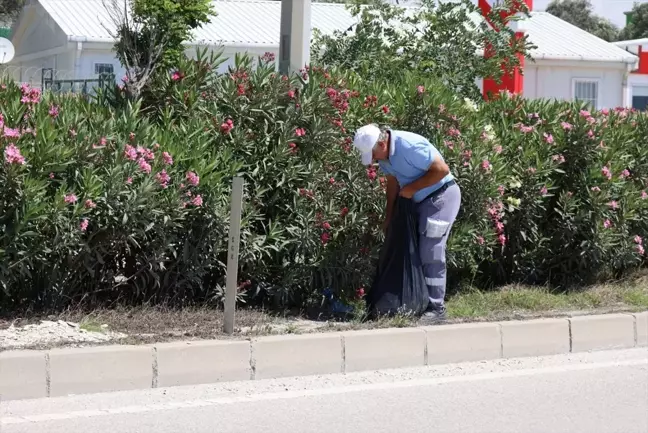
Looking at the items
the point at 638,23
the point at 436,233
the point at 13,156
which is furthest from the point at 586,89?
the point at 638,23

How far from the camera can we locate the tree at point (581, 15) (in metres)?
67.9

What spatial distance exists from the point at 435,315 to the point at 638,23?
194ft

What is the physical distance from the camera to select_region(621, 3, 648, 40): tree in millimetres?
62312

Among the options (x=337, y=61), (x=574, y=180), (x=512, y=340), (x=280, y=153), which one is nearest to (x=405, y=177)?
(x=280, y=153)

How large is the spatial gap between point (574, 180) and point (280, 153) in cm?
309

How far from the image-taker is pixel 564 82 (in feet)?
94.6

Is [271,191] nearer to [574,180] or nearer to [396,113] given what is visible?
[396,113]

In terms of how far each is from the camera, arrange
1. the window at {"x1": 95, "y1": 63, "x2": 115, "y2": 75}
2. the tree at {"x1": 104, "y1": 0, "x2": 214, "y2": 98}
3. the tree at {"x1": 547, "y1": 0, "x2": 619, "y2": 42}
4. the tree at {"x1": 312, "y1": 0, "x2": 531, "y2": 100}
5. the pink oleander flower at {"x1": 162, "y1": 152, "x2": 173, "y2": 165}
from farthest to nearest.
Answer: the tree at {"x1": 547, "y1": 0, "x2": 619, "y2": 42}, the window at {"x1": 95, "y1": 63, "x2": 115, "y2": 75}, the tree at {"x1": 312, "y1": 0, "x2": 531, "y2": 100}, the tree at {"x1": 104, "y1": 0, "x2": 214, "y2": 98}, the pink oleander flower at {"x1": 162, "y1": 152, "x2": 173, "y2": 165}

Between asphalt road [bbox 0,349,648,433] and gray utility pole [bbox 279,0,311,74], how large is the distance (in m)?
3.31

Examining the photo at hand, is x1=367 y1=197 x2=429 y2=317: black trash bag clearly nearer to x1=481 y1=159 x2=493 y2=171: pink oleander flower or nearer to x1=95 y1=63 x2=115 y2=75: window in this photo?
x1=481 y1=159 x2=493 y2=171: pink oleander flower

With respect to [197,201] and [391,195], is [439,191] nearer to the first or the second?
[391,195]

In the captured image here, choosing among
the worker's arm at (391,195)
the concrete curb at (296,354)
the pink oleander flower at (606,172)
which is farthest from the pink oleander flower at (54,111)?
the pink oleander flower at (606,172)

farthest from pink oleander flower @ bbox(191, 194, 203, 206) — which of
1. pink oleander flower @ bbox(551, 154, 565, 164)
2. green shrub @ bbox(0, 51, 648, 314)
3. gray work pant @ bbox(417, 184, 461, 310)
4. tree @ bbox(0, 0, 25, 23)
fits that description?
tree @ bbox(0, 0, 25, 23)

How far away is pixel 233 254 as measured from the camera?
689 cm
